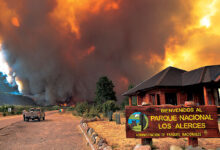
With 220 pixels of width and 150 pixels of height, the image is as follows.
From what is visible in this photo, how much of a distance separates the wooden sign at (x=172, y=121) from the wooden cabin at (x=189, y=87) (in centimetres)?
921

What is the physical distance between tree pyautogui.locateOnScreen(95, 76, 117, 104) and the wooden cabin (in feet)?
105

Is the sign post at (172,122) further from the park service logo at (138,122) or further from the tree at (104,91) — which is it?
the tree at (104,91)

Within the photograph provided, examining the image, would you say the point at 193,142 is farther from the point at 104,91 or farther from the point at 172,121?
the point at 104,91

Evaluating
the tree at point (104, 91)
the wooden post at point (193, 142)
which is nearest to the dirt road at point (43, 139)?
the wooden post at point (193, 142)

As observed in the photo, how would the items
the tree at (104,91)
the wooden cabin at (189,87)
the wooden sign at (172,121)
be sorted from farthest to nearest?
the tree at (104,91)
the wooden cabin at (189,87)
the wooden sign at (172,121)

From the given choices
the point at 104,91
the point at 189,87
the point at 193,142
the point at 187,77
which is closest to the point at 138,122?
the point at 193,142

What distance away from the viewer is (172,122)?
6.95 metres

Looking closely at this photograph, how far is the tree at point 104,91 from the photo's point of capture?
53.6m

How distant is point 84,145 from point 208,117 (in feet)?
19.9

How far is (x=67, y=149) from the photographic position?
7.81 metres

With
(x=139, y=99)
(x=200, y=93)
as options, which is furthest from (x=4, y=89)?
(x=200, y=93)

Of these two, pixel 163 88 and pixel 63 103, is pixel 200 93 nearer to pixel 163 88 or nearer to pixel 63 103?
pixel 163 88

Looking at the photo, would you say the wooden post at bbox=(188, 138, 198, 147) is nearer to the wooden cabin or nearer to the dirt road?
the dirt road

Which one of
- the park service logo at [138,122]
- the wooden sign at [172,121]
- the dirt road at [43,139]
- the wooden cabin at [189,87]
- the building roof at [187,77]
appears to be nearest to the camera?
the wooden sign at [172,121]
